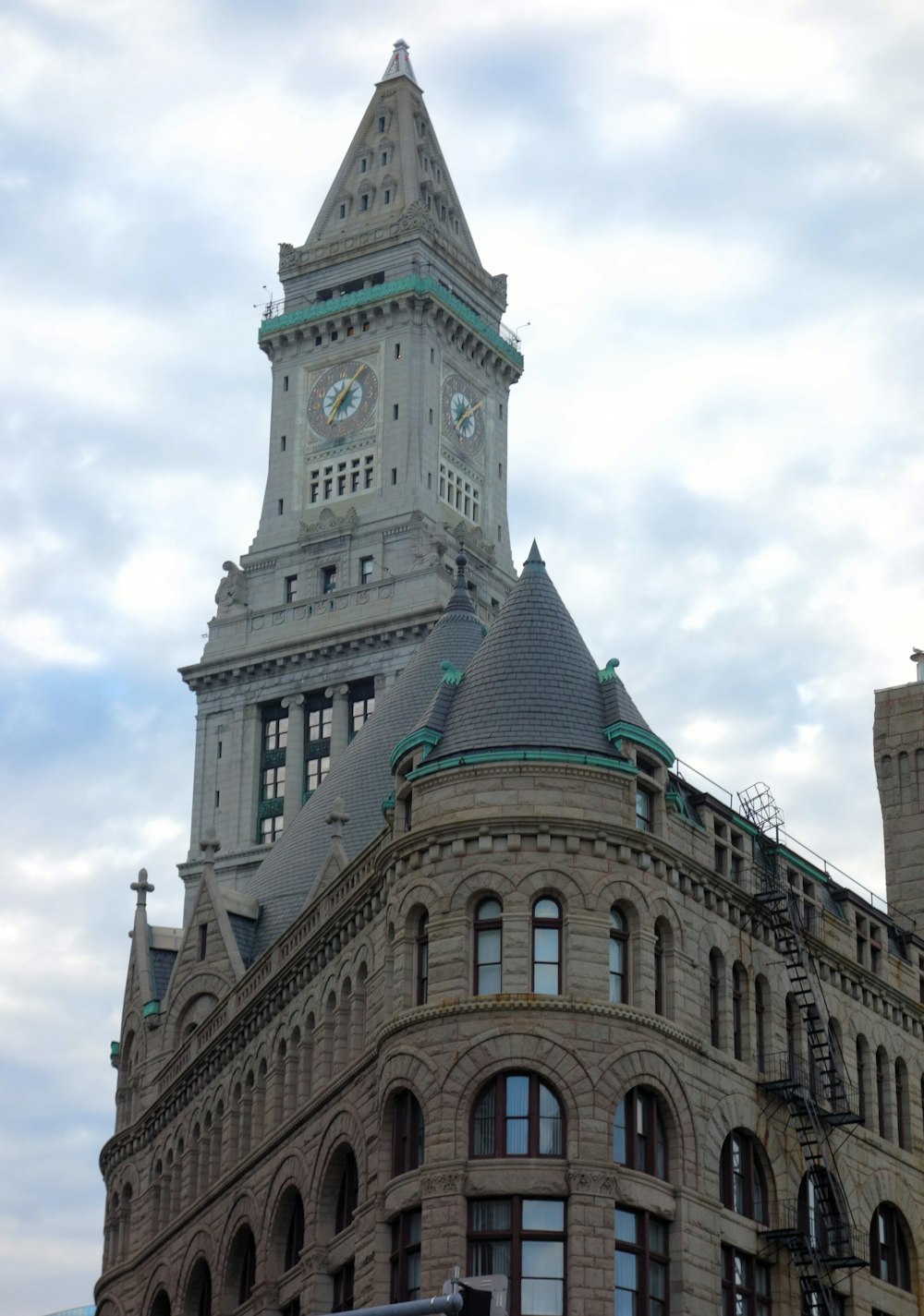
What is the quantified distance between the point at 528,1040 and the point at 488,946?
2.63 m

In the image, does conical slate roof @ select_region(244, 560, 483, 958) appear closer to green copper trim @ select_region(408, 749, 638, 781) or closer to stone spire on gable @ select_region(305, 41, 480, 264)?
green copper trim @ select_region(408, 749, 638, 781)

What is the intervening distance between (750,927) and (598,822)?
6.95m

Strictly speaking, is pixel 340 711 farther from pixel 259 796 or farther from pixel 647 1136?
pixel 647 1136

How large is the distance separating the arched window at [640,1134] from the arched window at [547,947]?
291 cm

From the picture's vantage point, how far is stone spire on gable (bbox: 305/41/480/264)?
149875 mm

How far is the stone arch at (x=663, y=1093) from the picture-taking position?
56875mm

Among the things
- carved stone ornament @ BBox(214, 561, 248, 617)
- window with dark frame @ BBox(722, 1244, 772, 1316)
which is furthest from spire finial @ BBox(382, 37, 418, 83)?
window with dark frame @ BBox(722, 1244, 772, 1316)

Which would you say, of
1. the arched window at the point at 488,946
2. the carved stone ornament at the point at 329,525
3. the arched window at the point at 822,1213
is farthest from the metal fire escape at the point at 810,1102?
the carved stone ornament at the point at 329,525

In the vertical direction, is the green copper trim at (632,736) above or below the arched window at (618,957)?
above

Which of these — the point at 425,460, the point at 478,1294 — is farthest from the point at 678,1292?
the point at 425,460

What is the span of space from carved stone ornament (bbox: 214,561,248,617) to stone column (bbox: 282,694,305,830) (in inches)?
322

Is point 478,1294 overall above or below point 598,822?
below

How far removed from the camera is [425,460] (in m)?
141

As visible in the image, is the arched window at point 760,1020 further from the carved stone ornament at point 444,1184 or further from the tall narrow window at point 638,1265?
the carved stone ornament at point 444,1184
